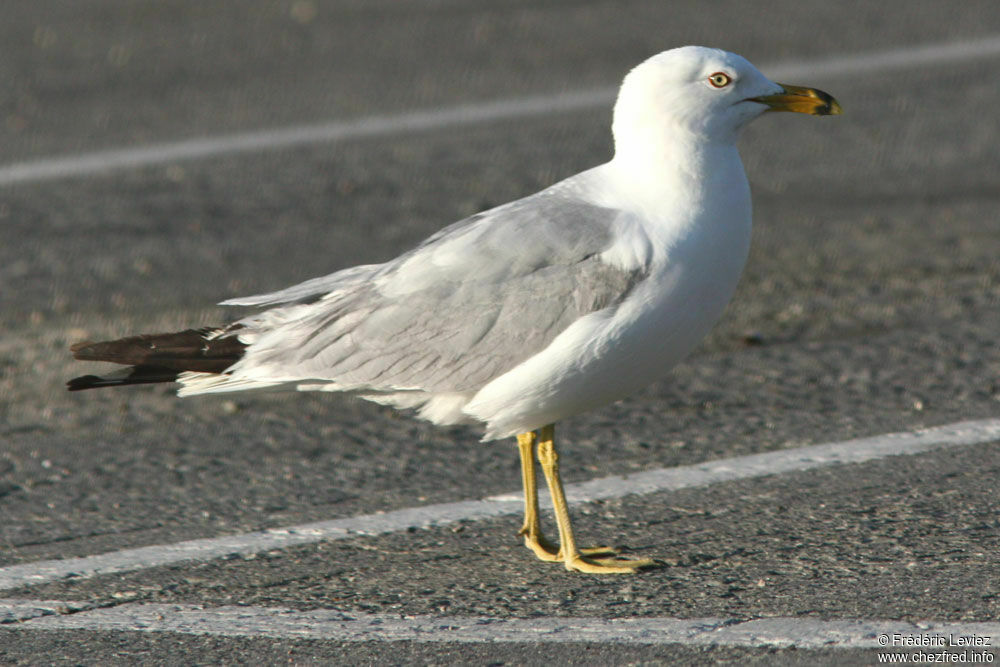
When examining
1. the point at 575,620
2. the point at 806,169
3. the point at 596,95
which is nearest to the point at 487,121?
the point at 596,95

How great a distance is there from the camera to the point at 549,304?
13.8ft

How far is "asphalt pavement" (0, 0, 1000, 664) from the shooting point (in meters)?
4.12

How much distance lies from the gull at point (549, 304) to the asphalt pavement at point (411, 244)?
0.48 meters

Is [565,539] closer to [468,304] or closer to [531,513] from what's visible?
[531,513]

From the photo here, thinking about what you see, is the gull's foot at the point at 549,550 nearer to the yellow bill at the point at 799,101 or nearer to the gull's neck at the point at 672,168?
the gull's neck at the point at 672,168

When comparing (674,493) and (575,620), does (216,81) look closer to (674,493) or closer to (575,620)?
(674,493)

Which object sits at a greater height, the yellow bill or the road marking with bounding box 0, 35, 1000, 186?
the yellow bill

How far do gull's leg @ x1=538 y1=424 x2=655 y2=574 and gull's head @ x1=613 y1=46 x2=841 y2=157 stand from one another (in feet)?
3.06

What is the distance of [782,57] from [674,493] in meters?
6.83

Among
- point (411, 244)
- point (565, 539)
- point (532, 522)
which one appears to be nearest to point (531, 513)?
point (532, 522)

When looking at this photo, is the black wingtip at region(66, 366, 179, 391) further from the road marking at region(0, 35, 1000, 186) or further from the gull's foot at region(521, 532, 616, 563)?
the road marking at region(0, 35, 1000, 186)

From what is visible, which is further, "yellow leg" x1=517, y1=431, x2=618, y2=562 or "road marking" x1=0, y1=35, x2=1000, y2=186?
"road marking" x1=0, y1=35, x2=1000, y2=186

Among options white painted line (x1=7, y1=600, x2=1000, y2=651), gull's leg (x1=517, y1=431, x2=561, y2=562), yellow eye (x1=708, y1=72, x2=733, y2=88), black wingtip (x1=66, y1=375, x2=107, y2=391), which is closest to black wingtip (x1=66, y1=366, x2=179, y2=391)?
black wingtip (x1=66, y1=375, x2=107, y2=391)

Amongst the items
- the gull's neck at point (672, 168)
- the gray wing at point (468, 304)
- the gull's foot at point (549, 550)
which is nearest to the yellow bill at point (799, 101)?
the gull's neck at point (672, 168)
